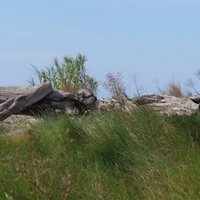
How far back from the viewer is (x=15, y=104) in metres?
9.15

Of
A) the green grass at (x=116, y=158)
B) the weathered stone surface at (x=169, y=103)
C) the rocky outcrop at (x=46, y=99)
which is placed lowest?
the green grass at (x=116, y=158)

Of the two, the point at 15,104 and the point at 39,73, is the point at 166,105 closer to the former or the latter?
the point at 15,104

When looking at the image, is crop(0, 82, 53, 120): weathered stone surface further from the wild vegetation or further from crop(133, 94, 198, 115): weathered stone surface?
the wild vegetation

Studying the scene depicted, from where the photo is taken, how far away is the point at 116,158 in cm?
458

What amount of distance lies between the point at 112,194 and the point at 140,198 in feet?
1.01

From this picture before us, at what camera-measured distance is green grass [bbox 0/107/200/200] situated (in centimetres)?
349

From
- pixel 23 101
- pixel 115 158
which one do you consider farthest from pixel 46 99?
pixel 115 158

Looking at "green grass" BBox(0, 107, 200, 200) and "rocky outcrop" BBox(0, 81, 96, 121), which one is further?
"rocky outcrop" BBox(0, 81, 96, 121)

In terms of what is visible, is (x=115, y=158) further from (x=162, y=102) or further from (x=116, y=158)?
(x=162, y=102)

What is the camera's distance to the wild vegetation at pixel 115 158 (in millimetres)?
3486

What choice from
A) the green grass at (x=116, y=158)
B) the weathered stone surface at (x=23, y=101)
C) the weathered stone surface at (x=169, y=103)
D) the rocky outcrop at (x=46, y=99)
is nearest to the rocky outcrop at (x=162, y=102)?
the weathered stone surface at (x=169, y=103)

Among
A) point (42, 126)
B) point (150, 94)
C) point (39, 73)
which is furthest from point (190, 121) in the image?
point (39, 73)

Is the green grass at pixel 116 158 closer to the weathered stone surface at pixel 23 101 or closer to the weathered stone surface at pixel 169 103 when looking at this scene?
the weathered stone surface at pixel 169 103

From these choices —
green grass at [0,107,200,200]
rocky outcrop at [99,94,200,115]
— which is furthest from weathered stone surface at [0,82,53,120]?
green grass at [0,107,200,200]
